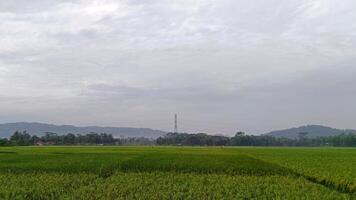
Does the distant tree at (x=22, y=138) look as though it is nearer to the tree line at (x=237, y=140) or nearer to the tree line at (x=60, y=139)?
the tree line at (x=60, y=139)

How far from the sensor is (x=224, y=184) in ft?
72.4

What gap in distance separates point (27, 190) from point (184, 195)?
6.28 m

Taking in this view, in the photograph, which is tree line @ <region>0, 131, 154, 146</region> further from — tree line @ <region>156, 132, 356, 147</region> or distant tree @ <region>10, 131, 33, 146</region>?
tree line @ <region>156, 132, 356, 147</region>

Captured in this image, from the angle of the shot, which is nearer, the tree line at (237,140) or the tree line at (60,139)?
the tree line at (60,139)

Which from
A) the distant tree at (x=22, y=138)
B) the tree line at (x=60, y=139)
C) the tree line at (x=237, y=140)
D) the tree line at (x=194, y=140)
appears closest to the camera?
the distant tree at (x=22, y=138)

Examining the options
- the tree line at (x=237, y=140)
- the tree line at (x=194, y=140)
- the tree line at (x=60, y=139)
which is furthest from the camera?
the tree line at (x=237, y=140)

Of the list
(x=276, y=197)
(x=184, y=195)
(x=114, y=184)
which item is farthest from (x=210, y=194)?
(x=114, y=184)

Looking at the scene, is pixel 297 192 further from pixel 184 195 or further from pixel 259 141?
pixel 259 141

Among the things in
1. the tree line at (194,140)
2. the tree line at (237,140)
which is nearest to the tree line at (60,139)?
the tree line at (194,140)

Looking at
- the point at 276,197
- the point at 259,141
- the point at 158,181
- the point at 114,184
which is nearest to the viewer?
the point at 276,197

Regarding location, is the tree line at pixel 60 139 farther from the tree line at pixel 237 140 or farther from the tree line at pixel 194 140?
the tree line at pixel 237 140

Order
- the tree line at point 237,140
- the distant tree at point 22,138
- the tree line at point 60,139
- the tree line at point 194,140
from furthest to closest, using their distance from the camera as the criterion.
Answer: the tree line at point 237,140 → the tree line at point 194,140 → the tree line at point 60,139 → the distant tree at point 22,138

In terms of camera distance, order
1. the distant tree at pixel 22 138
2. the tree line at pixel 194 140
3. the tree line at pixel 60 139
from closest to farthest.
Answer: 1. the distant tree at pixel 22 138
2. the tree line at pixel 60 139
3. the tree line at pixel 194 140

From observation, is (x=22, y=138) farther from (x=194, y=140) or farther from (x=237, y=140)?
(x=237, y=140)
